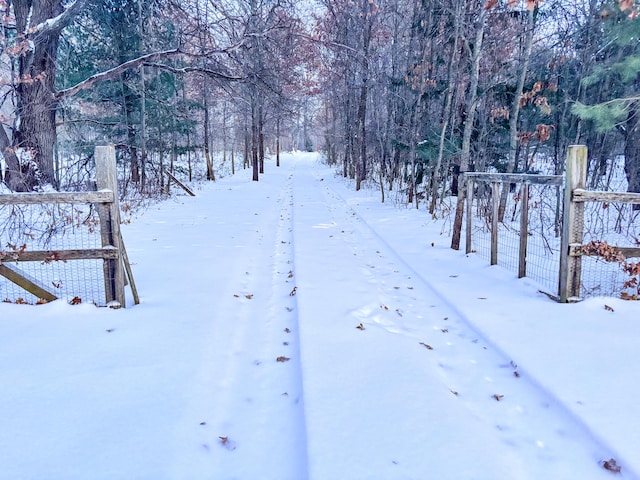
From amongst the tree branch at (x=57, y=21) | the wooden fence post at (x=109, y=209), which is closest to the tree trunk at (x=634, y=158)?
the wooden fence post at (x=109, y=209)

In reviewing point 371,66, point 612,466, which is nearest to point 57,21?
point 371,66

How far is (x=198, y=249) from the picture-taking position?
25.2ft

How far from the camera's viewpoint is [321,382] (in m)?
3.18

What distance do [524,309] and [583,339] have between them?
0.86m

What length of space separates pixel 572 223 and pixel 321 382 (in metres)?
3.33

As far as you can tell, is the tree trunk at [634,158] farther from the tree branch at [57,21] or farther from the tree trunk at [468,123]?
the tree branch at [57,21]

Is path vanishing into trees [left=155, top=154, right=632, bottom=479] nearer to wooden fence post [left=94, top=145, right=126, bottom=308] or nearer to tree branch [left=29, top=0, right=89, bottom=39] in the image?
wooden fence post [left=94, top=145, right=126, bottom=308]

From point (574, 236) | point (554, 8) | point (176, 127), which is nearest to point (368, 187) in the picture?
point (176, 127)

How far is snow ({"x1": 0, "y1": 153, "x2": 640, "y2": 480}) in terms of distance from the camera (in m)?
2.41

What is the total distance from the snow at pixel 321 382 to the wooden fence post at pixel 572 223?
0.24 meters

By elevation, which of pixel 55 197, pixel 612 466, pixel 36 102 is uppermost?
pixel 36 102

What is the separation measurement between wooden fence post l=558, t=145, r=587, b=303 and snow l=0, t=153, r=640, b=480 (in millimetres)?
242

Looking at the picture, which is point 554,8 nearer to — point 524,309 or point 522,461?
point 524,309

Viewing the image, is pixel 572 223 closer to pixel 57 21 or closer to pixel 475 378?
pixel 475 378
